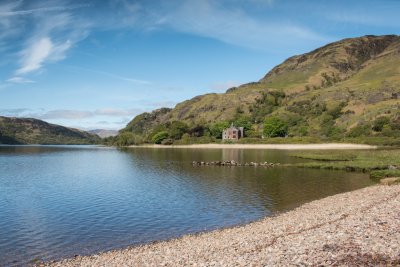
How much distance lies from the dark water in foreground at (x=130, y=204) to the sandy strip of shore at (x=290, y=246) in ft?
14.1

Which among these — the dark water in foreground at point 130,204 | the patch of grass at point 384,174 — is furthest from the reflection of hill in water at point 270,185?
the patch of grass at point 384,174

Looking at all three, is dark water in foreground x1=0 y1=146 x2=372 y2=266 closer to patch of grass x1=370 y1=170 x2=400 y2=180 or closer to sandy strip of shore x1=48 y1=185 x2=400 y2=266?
patch of grass x1=370 y1=170 x2=400 y2=180

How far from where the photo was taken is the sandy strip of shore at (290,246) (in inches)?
753

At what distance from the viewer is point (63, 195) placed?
181ft

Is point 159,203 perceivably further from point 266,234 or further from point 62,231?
point 266,234

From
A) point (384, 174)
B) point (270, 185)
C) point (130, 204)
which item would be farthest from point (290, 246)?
point (384, 174)

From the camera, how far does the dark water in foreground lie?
32.0 metres

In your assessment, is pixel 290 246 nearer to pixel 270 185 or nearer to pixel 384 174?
pixel 270 185

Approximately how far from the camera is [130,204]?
157ft

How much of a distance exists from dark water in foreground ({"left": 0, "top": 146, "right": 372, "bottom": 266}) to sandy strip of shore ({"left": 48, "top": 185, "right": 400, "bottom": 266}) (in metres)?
4.30

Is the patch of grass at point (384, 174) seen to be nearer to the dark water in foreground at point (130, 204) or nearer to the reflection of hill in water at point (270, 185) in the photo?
the reflection of hill in water at point (270, 185)

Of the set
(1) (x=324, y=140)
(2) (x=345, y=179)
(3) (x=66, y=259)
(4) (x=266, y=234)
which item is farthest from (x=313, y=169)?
(1) (x=324, y=140)

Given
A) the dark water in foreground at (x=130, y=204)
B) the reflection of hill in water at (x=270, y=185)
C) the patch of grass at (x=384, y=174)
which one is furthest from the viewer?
the patch of grass at (x=384, y=174)

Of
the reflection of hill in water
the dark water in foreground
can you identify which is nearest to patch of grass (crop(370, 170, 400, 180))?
the reflection of hill in water
